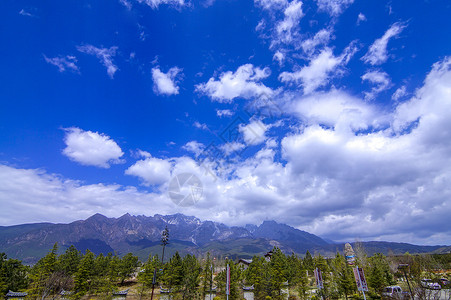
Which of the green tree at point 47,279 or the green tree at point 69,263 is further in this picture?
the green tree at point 69,263

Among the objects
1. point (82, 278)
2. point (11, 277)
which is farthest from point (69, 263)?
point (11, 277)

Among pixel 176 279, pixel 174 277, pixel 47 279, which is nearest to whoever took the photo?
pixel 47 279

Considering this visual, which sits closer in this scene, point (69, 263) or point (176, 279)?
point (176, 279)

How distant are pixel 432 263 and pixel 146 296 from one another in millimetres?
73970

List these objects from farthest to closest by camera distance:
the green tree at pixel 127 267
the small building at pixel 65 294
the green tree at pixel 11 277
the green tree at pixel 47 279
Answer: the green tree at pixel 127 267
the small building at pixel 65 294
the green tree at pixel 11 277
the green tree at pixel 47 279

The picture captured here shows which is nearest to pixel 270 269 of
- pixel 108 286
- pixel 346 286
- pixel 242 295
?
pixel 242 295

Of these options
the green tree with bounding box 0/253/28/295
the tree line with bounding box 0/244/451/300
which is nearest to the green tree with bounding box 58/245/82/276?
the tree line with bounding box 0/244/451/300

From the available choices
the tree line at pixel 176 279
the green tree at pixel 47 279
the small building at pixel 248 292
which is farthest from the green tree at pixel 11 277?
the small building at pixel 248 292

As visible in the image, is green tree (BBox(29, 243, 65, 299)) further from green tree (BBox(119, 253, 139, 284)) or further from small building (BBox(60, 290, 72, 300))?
green tree (BBox(119, 253, 139, 284))

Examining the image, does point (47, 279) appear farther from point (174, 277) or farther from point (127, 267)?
point (127, 267)

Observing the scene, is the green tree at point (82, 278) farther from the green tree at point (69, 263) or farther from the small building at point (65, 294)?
the green tree at point (69, 263)

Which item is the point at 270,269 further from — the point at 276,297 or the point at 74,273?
the point at 74,273

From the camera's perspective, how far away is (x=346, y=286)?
39312mm

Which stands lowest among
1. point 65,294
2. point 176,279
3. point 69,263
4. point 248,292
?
point 65,294
